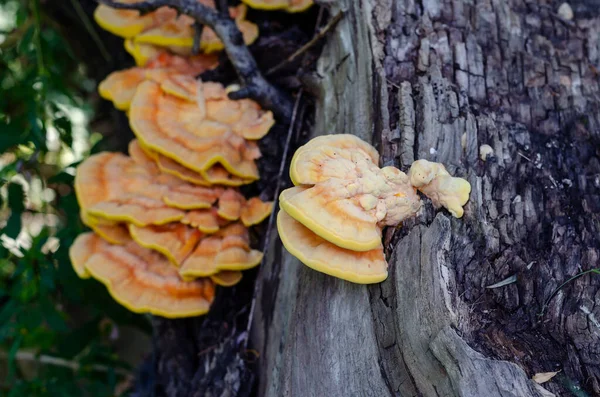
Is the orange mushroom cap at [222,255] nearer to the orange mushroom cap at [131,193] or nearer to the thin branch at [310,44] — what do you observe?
the orange mushroom cap at [131,193]

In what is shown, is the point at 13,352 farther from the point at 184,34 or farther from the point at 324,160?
the point at 324,160

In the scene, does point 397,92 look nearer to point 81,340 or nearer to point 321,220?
point 321,220

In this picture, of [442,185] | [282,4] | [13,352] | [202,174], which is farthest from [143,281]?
[282,4]

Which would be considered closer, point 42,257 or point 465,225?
point 465,225

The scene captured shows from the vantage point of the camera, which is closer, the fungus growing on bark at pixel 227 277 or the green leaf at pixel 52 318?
the fungus growing on bark at pixel 227 277

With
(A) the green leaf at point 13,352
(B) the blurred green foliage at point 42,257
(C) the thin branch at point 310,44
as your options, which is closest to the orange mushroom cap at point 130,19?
(B) the blurred green foliage at point 42,257

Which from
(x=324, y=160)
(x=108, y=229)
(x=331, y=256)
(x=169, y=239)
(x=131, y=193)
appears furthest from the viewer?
(x=108, y=229)
